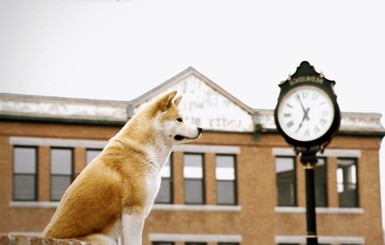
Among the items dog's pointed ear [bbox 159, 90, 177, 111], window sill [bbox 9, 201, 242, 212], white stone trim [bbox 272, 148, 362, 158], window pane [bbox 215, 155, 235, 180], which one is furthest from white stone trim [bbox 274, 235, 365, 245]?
dog's pointed ear [bbox 159, 90, 177, 111]

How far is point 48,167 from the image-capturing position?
3647cm

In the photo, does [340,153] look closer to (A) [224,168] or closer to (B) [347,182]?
(B) [347,182]

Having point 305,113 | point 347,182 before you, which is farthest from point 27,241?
point 347,182

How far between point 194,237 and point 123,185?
32.9m

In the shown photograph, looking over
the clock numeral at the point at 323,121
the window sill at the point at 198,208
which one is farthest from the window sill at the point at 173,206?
the clock numeral at the point at 323,121

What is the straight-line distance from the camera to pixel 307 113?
16344 mm

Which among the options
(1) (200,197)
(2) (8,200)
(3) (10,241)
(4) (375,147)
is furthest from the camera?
(4) (375,147)

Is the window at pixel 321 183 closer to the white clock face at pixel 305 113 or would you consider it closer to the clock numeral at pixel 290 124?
the white clock face at pixel 305 113

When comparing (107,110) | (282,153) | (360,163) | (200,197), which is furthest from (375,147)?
(107,110)

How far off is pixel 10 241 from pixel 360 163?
37.5 m

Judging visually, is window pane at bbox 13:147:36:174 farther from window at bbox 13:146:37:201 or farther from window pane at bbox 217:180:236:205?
window pane at bbox 217:180:236:205

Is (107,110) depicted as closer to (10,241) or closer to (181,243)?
(181,243)

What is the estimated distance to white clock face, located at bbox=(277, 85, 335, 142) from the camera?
49.3 feet

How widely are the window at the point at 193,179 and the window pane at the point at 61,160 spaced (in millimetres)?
4506
